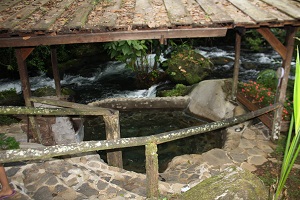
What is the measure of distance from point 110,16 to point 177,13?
115 cm

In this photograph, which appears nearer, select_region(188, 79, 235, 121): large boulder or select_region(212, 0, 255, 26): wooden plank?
select_region(212, 0, 255, 26): wooden plank

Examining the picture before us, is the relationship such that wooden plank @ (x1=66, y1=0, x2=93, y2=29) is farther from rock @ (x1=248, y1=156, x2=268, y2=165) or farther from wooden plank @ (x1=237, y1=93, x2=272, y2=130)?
wooden plank @ (x1=237, y1=93, x2=272, y2=130)

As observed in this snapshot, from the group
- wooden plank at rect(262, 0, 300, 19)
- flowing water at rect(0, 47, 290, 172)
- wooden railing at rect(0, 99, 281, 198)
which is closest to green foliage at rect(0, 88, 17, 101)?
flowing water at rect(0, 47, 290, 172)

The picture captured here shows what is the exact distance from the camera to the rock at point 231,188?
249 centimetres

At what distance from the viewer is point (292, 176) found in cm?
513

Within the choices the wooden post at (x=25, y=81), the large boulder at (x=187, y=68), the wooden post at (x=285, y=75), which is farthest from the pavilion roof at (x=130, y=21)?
the large boulder at (x=187, y=68)

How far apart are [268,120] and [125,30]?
4490 mm

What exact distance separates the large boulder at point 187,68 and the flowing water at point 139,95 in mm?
659

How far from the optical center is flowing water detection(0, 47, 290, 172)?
735cm

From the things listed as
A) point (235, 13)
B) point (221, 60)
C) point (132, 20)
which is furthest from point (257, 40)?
point (132, 20)

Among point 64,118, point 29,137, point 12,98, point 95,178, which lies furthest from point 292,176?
Result: point 12,98

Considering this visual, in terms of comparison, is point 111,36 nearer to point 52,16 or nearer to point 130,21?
point 130,21

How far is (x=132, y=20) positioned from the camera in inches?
169

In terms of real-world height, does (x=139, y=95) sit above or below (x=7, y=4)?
below
